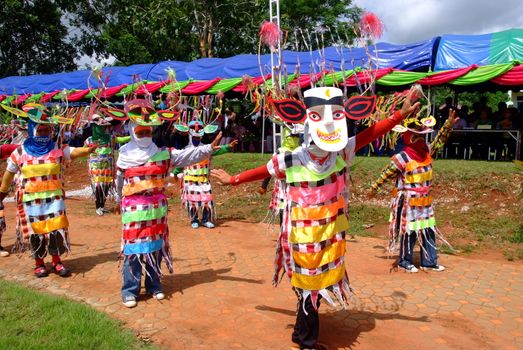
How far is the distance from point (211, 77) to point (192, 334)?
13389 millimetres

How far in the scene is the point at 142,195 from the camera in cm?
445

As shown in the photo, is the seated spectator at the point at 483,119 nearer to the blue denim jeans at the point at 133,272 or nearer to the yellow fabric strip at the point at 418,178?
the yellow fabric strip at the point at 418,178

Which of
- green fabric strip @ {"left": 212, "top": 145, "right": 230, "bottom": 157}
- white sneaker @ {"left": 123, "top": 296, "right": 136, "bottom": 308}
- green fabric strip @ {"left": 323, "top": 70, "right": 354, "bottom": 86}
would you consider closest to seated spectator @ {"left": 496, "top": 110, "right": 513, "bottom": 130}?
green fabric strip @ {"left": 323, "top": 70, "right": 354, "bottom": 86}

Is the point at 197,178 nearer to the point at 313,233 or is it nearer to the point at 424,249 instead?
the point at 424,249

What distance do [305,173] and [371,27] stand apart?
1.88 metres

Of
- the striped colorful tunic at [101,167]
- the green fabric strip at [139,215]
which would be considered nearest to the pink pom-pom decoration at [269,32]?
the green fabric strip at [139,215]

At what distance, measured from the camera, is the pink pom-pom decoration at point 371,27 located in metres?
4.41

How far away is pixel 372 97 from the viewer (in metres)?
3.49

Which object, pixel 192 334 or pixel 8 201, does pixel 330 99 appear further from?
pixel 8 201

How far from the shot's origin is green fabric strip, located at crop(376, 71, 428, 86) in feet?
38.5

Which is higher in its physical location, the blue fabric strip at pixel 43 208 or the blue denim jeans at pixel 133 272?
the blue fabric strip at pixel 43 208

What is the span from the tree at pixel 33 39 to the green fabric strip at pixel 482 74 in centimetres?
2546

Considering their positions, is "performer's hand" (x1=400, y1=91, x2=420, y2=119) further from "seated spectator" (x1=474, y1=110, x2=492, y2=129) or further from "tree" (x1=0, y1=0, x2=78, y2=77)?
"tree" (x1=0, y1=0, x2=78, y2=77)

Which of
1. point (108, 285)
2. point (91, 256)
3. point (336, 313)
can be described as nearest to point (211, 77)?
point (91, 256)
